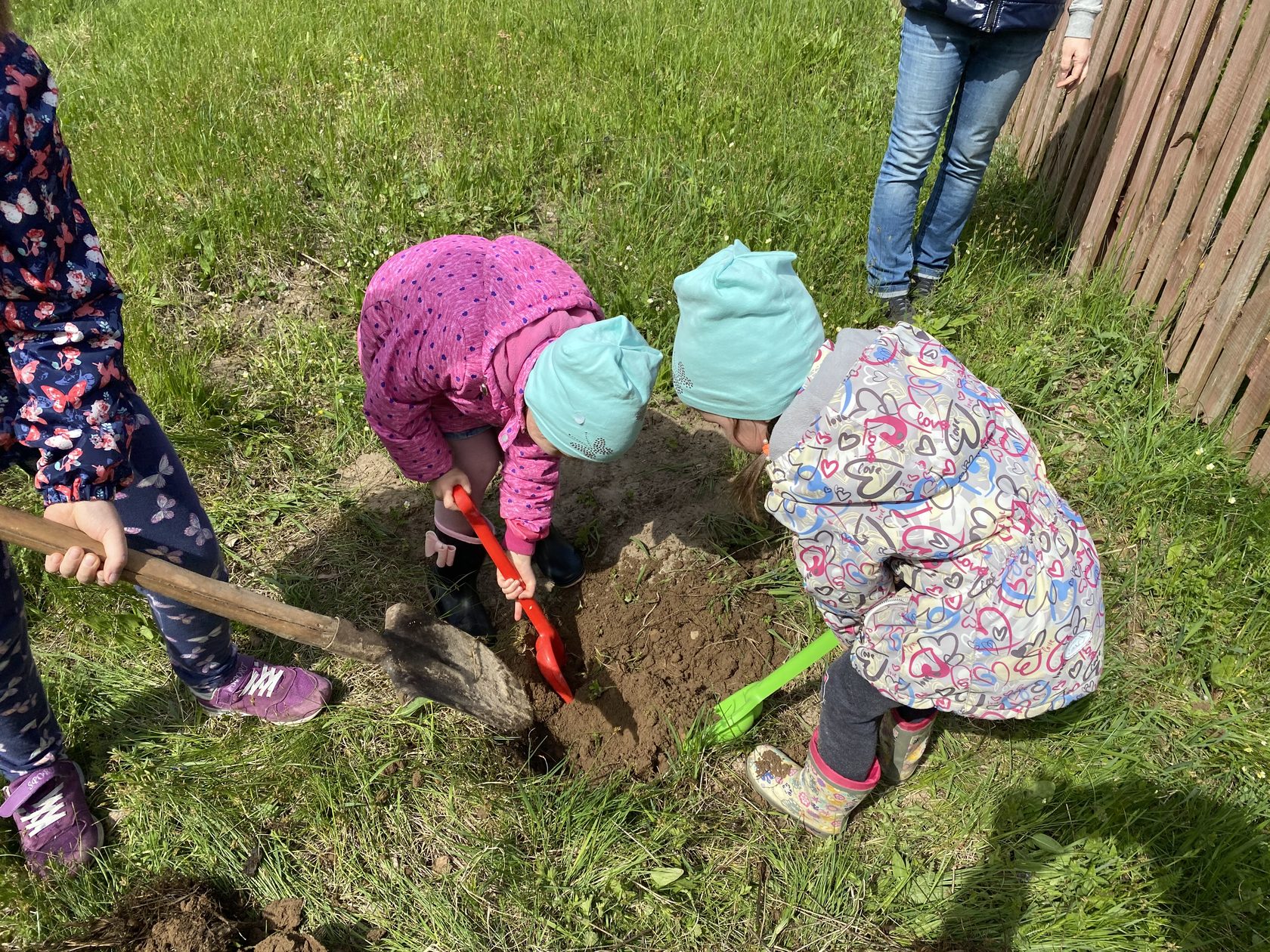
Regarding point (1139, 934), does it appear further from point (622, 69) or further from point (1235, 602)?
point (622, 69)

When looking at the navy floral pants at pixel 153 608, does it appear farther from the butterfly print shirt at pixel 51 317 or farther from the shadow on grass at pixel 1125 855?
the shadow on grass at pixel 1125 855

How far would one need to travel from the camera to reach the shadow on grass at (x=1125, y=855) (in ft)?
6.44

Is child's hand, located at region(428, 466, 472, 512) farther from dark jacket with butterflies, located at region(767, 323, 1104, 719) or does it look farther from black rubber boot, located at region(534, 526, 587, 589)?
dark jacket with butterflies, located at region(767, 323, 1104, 719)

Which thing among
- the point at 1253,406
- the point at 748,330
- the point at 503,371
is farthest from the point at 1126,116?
the point at 503,371

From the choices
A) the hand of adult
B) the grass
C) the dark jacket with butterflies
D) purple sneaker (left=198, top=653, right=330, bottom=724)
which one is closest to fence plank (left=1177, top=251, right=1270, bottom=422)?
the grass

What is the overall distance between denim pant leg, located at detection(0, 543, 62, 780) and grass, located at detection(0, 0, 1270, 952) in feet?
0.73

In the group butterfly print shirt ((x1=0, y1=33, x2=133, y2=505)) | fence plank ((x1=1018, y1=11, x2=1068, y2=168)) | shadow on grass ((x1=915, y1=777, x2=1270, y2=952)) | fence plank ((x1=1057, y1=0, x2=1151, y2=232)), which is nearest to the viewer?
butterfly print shirt ((x1=0, y1=33, x2=133, y2=505))

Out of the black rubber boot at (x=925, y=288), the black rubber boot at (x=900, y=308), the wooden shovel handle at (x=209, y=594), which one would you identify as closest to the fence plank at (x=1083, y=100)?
the black rubber boot at (x=925, y=288)

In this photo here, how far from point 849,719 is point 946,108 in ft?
7.55

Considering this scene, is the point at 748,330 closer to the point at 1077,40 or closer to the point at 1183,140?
the point at 1077,40

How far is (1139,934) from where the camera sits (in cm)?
197

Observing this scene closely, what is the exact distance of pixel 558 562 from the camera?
8.94 ft

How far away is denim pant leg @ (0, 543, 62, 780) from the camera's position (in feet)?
5.91

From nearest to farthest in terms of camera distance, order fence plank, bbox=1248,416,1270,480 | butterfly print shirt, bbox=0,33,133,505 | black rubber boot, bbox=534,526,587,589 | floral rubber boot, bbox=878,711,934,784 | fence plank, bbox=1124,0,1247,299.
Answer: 1. butterfly print shirt, bbox=0,33,133,505
2. floral rubber boot, bbox=878,711,934,784
3. fence plank, bbox=1248,416,1270,480
4. black rubber boot, bbox=534,526,587,589
5. fence plank, bbox=1124,0,1247,299
